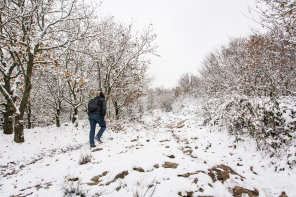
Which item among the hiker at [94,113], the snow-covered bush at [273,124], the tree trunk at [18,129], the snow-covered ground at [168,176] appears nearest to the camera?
the snow-covered ground at [168,176]

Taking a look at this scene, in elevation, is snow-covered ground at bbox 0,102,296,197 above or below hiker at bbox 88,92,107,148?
below

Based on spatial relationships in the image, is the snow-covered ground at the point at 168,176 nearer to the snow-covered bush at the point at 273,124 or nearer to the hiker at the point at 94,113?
the snow-covered bush at the point at 273,124

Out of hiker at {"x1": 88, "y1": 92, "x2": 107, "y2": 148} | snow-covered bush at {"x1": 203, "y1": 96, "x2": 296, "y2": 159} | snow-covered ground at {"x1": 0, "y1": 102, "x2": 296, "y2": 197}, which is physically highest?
hiker at {"x1": 88, "y1": 92, "x2": 107, "y2": 148}

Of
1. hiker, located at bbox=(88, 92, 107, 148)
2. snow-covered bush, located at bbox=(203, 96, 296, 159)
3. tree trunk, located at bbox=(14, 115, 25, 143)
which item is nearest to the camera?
snow-covered bush, located at bbox=(203, 96, 296, 159)

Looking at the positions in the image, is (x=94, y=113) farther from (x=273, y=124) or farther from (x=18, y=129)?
(x=273, y=124)

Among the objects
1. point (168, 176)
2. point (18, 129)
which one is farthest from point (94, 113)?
point (18, 129)

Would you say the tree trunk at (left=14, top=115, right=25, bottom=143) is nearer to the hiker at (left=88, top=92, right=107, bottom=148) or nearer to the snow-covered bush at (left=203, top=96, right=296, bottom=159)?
the hiker at (left=88, top=92, right=107, bottom=148)

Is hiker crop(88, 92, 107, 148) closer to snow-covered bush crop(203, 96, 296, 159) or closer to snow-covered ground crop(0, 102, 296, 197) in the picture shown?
snow-covered ground crop(0, 102, 296, 197)

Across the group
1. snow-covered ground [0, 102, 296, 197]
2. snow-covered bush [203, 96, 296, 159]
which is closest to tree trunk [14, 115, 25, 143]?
snow-covered ground [0, 102, 296, 197]

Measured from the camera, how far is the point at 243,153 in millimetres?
4227

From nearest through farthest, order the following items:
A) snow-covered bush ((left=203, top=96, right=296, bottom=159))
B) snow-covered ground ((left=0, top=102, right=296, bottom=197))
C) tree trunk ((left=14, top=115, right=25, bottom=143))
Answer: snow-covered ground ((left=0, top=102, right=296, bottom=197)), snow-covered bush ((left=203, top=96, right=296, bottom=159)), tree trunk ((left=14, top=115, right=25, bottom=143))

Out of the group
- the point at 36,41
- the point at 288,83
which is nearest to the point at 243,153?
the point at 288,83

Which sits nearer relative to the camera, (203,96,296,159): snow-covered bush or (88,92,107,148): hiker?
(203,96,296,159): snow-covered bush

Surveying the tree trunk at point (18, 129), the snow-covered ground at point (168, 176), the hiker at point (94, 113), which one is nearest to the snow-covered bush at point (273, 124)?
the snow-covered ground at point (168, 176)
